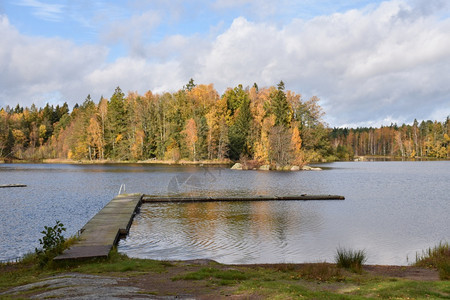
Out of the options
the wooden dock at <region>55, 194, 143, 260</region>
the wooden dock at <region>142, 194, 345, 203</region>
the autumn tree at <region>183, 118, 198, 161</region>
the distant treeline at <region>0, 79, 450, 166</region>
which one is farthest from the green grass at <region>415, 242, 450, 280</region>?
the autumn tree at <region>183, 118, 198, 161</region>

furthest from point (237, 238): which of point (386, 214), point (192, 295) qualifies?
point (386, 214)

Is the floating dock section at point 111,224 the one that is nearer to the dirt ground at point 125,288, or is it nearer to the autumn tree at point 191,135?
the dirt ground at point 125,288

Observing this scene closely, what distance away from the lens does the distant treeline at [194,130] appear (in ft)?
284

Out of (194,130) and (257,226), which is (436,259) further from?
(194,130)

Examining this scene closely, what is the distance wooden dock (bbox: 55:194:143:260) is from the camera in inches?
503

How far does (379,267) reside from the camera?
1273 centimetres

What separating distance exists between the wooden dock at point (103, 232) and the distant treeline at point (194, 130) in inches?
2193

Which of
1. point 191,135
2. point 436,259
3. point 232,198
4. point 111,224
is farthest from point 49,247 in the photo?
point 191,135

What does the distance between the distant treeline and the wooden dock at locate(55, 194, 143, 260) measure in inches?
2193

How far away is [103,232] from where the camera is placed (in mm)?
17109

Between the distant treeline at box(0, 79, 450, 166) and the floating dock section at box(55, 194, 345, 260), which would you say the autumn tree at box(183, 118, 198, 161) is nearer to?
the distant treeline at box(0, 79, 450, 166)

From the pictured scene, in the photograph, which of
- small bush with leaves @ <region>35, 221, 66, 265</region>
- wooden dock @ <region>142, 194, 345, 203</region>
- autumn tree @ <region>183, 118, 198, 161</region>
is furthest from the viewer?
autumn tree @ <region>183, 118, 198, 161</region>

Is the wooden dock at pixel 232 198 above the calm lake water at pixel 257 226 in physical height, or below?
above

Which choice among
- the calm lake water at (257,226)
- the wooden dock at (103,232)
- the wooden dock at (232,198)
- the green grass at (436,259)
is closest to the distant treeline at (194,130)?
the wooden dock at (232,198)
